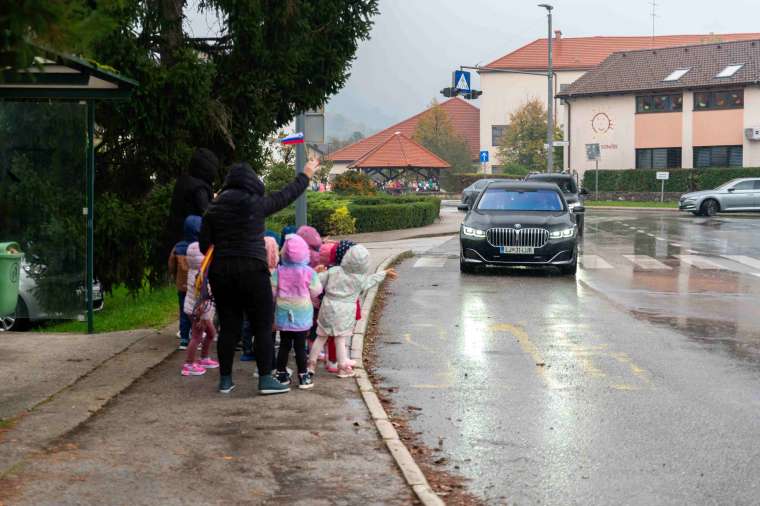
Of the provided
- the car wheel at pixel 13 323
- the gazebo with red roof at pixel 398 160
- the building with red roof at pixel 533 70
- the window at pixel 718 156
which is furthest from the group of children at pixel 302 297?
the building with red roof at pixel 533 70

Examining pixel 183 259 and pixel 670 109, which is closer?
pixel 183 259

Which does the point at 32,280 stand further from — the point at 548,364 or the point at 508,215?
the point at 508,215

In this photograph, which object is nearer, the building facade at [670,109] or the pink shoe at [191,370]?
the pink shoe at [191,370]

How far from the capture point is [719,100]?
6256 centimetres

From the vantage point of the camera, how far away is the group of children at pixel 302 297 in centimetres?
860

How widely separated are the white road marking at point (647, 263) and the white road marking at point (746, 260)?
1.65 m

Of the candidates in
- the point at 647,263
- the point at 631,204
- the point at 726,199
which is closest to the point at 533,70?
the point at 631,204

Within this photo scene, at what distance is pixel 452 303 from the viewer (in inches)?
591

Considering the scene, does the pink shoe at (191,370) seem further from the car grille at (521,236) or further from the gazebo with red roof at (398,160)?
the gazebo with red roof at (398,160)

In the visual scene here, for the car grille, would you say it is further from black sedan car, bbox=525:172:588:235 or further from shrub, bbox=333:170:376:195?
shrub, bbox=333:170:376:195

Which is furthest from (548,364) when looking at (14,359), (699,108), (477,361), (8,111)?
(699,108)

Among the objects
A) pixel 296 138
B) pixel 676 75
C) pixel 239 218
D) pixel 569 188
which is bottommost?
pixel 239 218

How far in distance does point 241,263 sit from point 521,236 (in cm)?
1101

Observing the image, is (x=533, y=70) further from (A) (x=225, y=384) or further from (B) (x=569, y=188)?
(A) (x=225, y=384)
